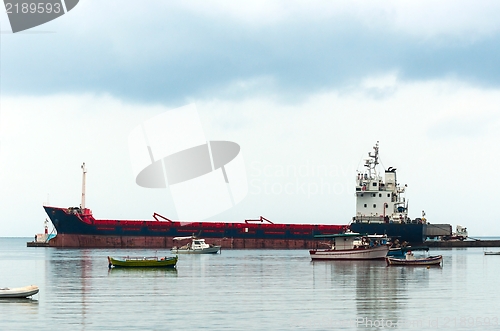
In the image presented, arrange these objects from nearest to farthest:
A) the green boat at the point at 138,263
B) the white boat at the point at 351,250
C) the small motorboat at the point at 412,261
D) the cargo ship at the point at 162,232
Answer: the green boat at the point at 138,263, the small motorboat at the point at 412,261, the white boat at the point at 351,250, the cargo ship at the point at 162,232

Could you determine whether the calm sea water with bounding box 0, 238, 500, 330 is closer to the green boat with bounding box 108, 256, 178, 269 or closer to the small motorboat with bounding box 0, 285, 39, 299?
the small motorboat with bounding box 0, 285, 39, 299

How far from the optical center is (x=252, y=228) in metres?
106

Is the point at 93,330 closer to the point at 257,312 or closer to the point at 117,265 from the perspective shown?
the point at 257,312

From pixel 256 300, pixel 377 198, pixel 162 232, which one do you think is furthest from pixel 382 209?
pixel 256 300

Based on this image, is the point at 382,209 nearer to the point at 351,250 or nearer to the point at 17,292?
the point at 351,250

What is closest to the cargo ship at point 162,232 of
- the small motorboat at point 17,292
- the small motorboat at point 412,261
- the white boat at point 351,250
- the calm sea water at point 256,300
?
the white boat at point 351,250

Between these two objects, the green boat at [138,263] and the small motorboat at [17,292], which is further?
the green boat at [138,263]

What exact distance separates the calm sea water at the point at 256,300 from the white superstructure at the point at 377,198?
36.5m

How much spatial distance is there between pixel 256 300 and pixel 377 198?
59924 mm

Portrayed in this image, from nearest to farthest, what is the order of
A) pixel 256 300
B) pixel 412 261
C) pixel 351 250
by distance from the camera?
pixel 256 300 → pixel 412 261 → pixel 351 250

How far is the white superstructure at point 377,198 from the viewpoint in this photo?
9481cm

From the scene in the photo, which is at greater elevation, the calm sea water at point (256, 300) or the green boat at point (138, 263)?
the green boat at point (138, 263)

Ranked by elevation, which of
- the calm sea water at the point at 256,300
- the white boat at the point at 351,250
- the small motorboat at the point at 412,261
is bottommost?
the calm sea water at the point at 256,300

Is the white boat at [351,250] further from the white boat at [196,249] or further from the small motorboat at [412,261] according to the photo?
the white boat at [196,249]
